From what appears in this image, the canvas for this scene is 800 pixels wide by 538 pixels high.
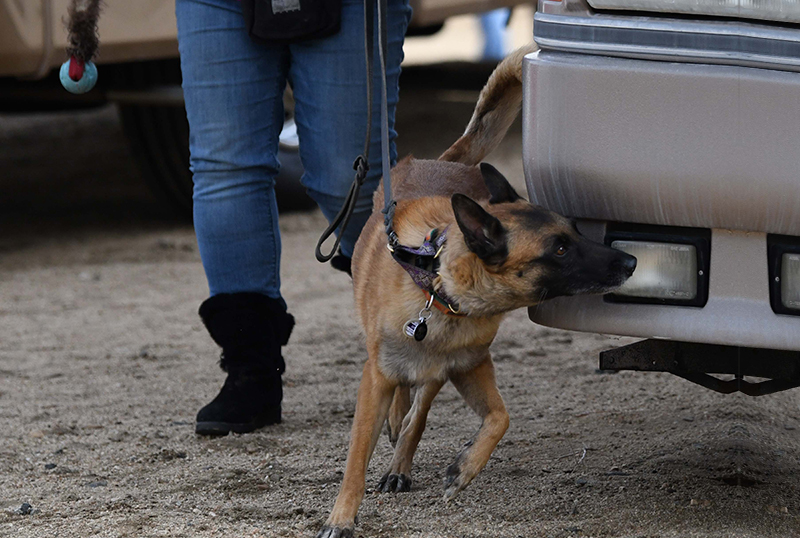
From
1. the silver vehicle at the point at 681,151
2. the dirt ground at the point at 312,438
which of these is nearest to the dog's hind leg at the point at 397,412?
the dirt ground at the point at 312,438

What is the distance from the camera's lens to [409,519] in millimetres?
2639

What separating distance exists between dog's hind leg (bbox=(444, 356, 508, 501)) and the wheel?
3.61 m

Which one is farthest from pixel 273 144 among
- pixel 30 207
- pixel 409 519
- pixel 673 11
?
pixel 30 207

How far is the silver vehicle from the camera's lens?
211cm

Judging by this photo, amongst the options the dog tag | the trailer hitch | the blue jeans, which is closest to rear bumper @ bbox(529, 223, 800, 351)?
the trailer hitch

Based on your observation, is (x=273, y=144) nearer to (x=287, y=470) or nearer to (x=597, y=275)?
(x=287, y=470)

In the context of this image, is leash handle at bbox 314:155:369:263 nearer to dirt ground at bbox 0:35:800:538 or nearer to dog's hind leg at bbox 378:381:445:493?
dog's hind leg at bbox 378:381:445:493

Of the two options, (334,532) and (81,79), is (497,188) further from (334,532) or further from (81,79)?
(81,79)

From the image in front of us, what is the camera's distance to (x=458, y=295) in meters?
2.49

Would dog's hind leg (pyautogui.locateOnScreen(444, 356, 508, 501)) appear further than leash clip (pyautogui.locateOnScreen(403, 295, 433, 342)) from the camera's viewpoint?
Yes

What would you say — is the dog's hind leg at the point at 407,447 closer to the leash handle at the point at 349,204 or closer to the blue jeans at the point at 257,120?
the leash handle at the point at 349,204

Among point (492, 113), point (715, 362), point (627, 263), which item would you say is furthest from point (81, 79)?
point (715, 362)

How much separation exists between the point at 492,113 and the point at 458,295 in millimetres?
927

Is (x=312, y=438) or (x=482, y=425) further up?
(x=482, y=425)
